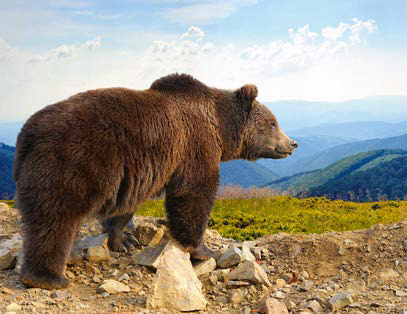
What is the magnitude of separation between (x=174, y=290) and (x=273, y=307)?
129 cm

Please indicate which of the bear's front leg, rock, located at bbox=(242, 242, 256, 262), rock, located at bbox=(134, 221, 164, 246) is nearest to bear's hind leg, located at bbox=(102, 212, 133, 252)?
rock, located at bbox=(134, 221, 164, 246)

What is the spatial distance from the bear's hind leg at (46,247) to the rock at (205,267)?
2086 millimetres

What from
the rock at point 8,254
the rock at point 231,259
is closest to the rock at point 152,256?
the rock at point 231,259

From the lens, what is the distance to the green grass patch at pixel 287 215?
10.5 metres

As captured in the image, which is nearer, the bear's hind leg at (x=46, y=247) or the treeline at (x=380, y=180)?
the bear's hind leg at (x=46, y=247)

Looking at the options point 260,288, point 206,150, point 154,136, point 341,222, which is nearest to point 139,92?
point 154,136

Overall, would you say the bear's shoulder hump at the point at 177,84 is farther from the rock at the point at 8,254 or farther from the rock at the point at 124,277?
the rock at the point at 8,254

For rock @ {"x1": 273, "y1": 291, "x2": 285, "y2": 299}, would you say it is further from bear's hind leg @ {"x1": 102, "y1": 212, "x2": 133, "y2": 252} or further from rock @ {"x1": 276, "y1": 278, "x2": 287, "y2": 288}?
bear's hind leg @ {"x1": 102, "y1": 212, "x2": 133, "y2": 252}

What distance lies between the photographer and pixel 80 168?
529 cm

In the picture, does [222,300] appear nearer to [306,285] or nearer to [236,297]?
[236,297]

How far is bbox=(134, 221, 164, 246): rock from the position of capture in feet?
25.9

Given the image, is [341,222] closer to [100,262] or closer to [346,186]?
[100,262]

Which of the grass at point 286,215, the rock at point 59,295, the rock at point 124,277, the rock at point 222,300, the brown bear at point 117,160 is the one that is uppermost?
the brown bear at point 117,160

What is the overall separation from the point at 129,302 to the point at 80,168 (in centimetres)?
193
